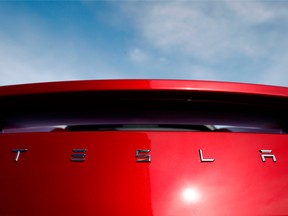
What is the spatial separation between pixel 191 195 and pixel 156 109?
1.42 ft

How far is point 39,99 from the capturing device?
44.5 inches

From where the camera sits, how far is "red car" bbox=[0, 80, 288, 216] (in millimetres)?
856

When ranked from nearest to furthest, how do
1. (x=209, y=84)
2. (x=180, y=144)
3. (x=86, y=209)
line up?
1. (x=86, y=209)
2. (x=180, y=144)
3. (x=209, y=84)

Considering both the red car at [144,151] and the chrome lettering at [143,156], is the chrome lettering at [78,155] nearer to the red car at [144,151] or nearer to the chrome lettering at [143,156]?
the red car at [144,151]

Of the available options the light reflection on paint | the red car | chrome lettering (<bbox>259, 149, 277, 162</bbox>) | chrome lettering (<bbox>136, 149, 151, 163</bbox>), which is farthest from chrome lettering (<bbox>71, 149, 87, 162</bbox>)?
chrome lettering (<bbox>259, 149, 277, 162</bbox>)

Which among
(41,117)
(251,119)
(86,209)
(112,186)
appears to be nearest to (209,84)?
(251,119)

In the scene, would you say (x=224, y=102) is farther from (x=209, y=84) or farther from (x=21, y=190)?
(x=21, y=190)

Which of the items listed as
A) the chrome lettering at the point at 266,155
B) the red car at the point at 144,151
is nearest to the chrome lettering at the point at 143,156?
the red car at the point at 144,151

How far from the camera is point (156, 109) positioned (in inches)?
45.8

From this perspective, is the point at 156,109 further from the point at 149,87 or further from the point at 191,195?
the point at 191,195

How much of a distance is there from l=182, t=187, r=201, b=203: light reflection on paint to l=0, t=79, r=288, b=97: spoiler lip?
1.35 ft

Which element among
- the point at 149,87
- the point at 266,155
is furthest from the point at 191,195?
the point at 149,87

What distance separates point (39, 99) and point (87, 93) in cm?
23

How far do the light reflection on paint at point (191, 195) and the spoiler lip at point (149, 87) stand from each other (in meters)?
0.41
